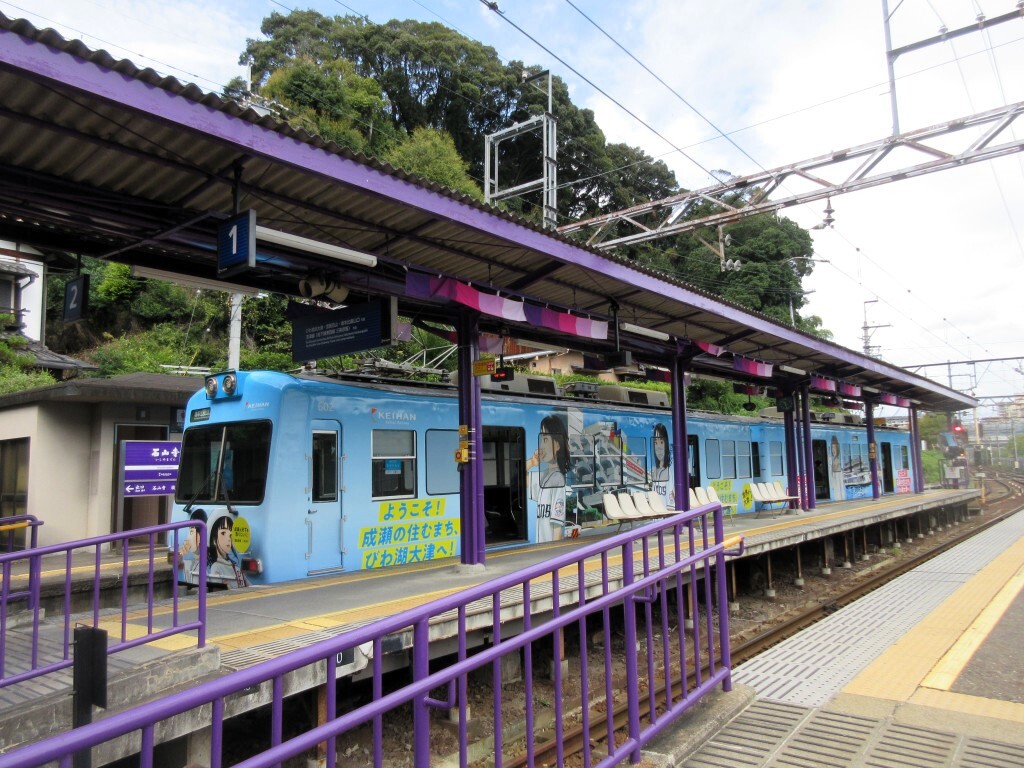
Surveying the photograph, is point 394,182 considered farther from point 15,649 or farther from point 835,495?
point 835,495

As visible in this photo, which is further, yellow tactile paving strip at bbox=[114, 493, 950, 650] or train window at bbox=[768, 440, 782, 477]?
train window at bbox=[768, 440, 782, 477]

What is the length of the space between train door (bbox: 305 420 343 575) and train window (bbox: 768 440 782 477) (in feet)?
41.4

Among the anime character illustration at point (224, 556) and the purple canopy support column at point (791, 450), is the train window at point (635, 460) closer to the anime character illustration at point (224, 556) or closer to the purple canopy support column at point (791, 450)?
the purple canopy support column at point (791, 450)

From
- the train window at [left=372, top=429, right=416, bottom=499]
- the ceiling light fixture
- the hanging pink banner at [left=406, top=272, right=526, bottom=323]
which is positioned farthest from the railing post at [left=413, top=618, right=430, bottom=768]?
the train window at [left=372, top=429, right=416, bottom=499]

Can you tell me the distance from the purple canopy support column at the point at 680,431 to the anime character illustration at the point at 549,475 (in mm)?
2557

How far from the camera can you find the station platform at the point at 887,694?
3.60 metres

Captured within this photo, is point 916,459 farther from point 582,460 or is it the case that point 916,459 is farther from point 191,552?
point 191,552

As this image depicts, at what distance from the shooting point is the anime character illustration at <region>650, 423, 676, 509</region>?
44.5 feet

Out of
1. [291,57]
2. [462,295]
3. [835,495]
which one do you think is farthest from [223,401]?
[291,57]

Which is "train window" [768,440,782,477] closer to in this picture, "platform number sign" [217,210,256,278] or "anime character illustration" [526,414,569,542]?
"anime character illustration" [526,414,569,542]

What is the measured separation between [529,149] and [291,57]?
45.5 ft

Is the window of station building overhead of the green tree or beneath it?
beneath

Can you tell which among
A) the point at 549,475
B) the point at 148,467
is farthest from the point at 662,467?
the point at 148,467

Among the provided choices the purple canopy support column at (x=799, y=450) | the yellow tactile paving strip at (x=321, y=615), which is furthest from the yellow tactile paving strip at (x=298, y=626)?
the purple canopy support column at (x=799, y=450)
